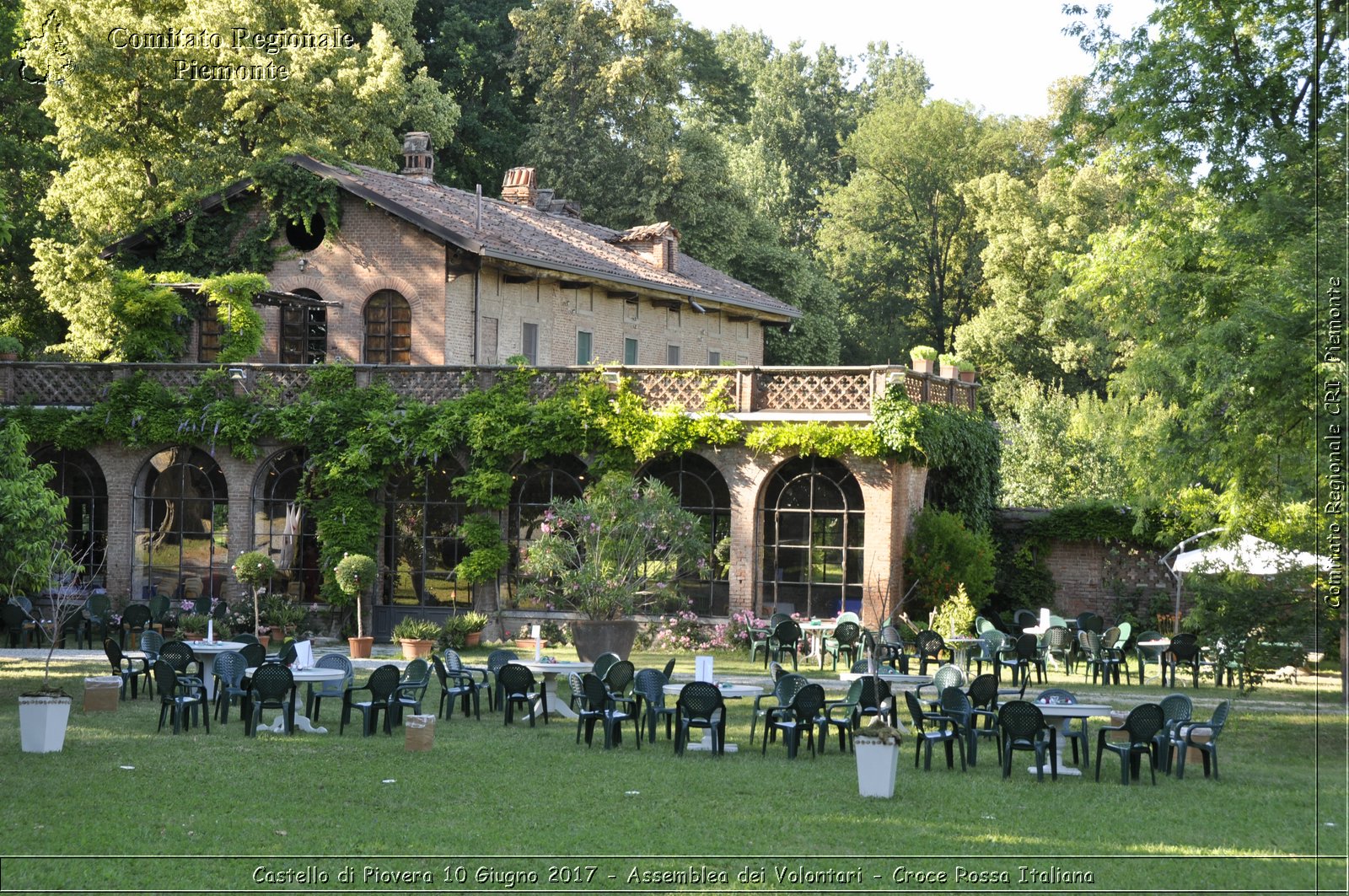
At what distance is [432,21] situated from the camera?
5019cm

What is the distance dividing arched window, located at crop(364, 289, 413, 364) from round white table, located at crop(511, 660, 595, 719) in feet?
41.8

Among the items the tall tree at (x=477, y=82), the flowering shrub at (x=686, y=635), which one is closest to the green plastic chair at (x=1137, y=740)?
the flowering shrub at (x=686, y=635)

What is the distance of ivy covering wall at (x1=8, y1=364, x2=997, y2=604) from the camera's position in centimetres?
2805

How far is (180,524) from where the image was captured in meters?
30.7

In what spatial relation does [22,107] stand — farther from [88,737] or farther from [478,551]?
[88,737]

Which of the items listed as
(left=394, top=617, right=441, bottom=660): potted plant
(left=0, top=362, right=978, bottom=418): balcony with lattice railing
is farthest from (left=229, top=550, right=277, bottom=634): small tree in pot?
(left=0, top=362, right=978, bottom=418): balcony with lattice railing

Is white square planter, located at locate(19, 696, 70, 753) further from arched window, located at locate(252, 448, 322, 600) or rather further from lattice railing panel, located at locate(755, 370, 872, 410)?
lattice railing panel, located at locate(755, 370, 872, 410)

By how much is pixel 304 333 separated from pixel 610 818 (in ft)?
72.1

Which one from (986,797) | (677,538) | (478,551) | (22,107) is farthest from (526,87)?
(986,797)

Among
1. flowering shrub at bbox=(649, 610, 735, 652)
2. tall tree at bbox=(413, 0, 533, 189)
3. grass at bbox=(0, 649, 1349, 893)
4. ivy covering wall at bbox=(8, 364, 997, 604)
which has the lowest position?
grass at bbox=(0, 649, 1349, 893)

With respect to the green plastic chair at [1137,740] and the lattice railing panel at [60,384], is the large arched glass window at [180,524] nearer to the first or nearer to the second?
the lattice railing panel at [60,384]

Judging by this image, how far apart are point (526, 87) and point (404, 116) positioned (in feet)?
37.0

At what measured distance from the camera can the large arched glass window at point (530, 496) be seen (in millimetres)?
29359

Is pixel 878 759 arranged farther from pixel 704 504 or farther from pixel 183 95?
pixel 183 95
